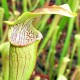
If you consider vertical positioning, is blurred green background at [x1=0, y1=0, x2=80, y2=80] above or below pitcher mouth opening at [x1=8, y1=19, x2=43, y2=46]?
below

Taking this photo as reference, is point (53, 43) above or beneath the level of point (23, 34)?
beneath

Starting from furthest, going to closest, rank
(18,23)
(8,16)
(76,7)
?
(8,16), (76,7), (18,23)

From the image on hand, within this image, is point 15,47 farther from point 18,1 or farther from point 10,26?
point 18,1

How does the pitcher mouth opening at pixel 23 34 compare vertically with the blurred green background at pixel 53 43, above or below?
above

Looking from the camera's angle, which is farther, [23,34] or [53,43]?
[53,43]

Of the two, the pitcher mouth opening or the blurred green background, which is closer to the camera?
the pitcher mouth opening

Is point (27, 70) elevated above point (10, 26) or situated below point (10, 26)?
below

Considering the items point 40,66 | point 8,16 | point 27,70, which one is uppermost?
point 8,16

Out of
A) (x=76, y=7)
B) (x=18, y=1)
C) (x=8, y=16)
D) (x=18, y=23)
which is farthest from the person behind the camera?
(x=18, y=1)

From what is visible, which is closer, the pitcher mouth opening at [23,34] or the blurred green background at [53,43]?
the pitcher mouth opening at [23,34]

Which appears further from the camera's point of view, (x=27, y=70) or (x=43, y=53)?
(x=43, y=53)

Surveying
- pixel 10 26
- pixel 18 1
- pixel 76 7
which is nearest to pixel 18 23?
pixel 10 26
